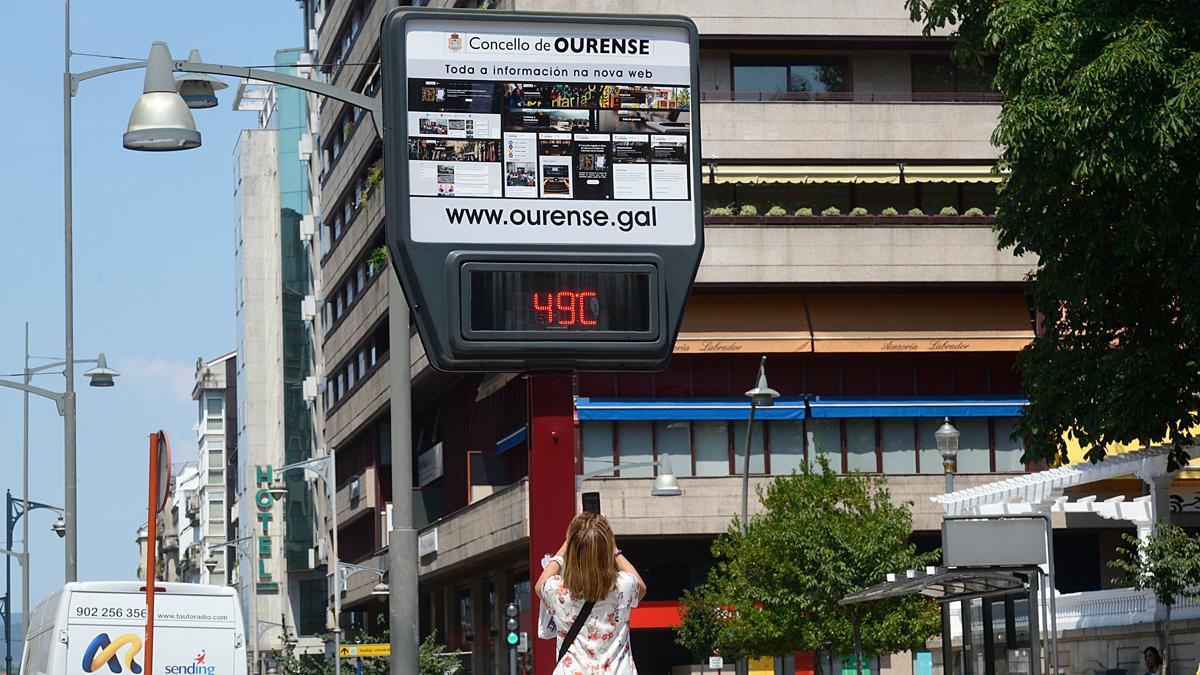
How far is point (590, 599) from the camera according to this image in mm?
7719

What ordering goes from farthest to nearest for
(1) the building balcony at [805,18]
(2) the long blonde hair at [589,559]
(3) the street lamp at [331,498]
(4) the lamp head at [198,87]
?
(3) the street lamp at [331,498] < (1) the building balcony at [805,18] < (4) the lamp head at [198,87] < (2) the long blonde hair at [589,559]

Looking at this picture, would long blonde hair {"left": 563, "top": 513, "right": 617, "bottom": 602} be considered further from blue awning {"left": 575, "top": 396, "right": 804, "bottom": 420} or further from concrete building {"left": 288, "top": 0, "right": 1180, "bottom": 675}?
blue awning {"left": 575, "top": 396, "right": 804, "bottom": 420}

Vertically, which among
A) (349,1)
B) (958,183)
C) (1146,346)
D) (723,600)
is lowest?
(723,600)

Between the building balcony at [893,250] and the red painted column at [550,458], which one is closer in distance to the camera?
the red painted column at [550,458]

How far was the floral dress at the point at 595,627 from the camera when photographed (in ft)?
25.5

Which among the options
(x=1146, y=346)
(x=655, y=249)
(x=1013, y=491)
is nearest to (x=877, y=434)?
(x=1013, y=491)

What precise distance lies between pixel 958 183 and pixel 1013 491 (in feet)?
44.1

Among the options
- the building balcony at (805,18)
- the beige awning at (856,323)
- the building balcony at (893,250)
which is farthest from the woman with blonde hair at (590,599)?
the building balcony at (805,18)

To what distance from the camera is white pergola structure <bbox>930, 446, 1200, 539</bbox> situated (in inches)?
1280

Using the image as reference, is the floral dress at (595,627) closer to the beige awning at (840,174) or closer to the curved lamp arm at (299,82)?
the curved lamp arm at (299,82)

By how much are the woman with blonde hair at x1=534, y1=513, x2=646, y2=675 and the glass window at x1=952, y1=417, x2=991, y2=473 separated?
1686 inches

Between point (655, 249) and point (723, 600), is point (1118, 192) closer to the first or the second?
point (655, 249)

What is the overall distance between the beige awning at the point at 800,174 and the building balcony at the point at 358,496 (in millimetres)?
23619

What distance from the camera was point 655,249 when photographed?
29.1 feet
